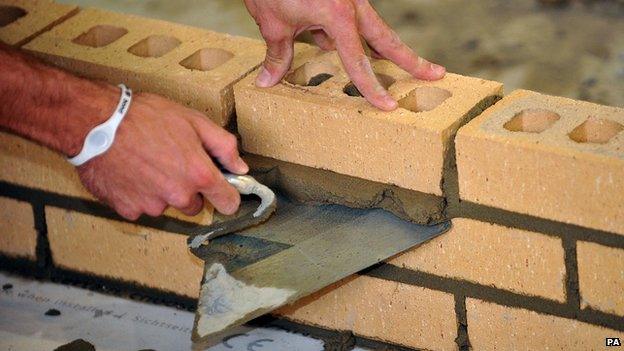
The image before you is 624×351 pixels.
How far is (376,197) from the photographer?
295 centimetres

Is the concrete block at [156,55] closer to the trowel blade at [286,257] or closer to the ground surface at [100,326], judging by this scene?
the trowel blade at [286,257]

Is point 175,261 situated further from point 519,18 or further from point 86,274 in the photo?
point 519,18

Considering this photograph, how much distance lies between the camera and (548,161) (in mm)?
2666

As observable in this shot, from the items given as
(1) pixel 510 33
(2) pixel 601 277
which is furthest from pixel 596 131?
(1) pixel 510 33

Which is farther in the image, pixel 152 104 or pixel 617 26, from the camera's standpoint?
pixel 617 26

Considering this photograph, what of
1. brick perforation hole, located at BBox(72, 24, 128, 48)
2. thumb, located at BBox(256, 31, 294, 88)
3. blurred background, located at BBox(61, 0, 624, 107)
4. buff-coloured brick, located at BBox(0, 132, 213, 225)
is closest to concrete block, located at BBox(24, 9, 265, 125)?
brick perforation hole, located at BBox(72, 24, 128, 48)

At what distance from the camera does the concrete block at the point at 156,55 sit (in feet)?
10.1

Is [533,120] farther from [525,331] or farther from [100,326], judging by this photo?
[100,326]

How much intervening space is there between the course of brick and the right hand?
0.27 meters

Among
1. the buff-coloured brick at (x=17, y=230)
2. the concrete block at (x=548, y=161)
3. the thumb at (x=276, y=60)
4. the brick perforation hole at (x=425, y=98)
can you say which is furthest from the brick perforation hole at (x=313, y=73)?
the buff-coloured brick at (x=17, y=230)

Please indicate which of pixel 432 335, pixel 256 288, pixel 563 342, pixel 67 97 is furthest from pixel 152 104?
pixel 563 342

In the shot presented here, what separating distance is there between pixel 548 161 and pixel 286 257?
0.67 m

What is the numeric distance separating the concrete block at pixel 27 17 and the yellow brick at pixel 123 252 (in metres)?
0.50

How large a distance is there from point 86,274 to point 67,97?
0.86 m
